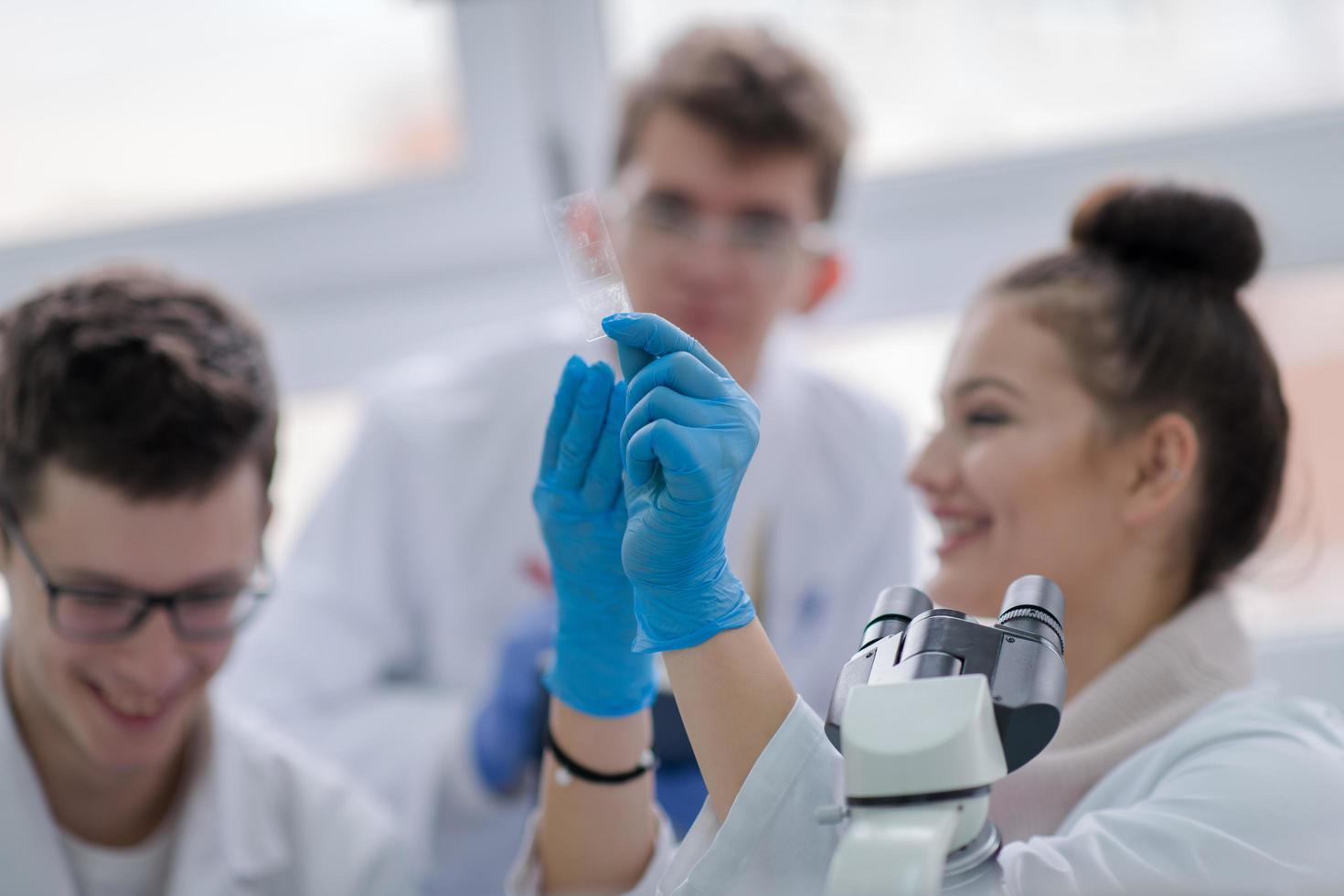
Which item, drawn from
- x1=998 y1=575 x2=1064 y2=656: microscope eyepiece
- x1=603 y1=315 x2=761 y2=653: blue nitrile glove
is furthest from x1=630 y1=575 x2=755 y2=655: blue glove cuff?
x1=998 y1=575 x2=1064 y2=656: microscope eyepiece

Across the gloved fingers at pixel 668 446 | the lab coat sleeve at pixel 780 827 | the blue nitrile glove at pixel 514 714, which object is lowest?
the blue nitrile glove at pixel 514 714

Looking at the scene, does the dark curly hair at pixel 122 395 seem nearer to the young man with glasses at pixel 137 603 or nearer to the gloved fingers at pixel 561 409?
the young man with glasses at pixel 137 603

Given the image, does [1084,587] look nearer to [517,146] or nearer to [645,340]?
[645,340]

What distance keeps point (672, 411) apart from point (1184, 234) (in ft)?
2.80

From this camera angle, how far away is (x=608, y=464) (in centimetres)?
112

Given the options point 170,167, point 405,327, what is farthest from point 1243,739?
point 170,167

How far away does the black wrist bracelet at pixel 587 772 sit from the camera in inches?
48.7

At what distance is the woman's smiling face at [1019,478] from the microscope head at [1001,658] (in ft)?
1.19

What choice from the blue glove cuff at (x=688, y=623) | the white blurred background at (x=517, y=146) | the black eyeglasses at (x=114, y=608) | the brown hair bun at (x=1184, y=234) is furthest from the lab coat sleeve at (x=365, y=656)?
the brown hair bun at (x=1184, y=234)

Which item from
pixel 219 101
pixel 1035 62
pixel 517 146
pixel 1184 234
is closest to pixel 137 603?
pixel 1184 234

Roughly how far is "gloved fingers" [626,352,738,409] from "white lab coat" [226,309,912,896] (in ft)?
3.14

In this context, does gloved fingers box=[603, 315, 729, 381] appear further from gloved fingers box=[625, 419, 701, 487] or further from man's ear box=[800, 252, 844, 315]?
man's ear box=[800, 252, 844, 315]

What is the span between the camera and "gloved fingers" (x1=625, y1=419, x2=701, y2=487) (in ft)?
3.01

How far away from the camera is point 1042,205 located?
2488 mm
